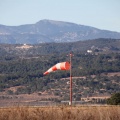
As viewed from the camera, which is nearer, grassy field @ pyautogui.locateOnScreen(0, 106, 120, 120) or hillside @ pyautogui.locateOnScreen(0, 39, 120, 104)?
grassy field @ pyautogui.locateOnScreen(0, 106, 120, 120)

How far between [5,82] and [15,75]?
5297 millimetres

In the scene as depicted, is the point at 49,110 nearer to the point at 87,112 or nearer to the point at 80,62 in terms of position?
the point at 87,112

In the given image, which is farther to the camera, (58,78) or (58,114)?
(58,78)

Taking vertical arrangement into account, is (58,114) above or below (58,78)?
above

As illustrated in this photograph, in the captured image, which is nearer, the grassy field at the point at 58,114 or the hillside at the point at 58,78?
the grassy field at the point at 58,114

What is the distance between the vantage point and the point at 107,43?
158500mm

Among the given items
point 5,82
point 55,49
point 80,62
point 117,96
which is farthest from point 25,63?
point 117,96

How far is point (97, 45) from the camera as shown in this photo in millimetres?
156375

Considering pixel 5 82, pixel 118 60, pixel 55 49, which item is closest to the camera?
pixel 5 82

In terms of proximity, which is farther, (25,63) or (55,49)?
(55,49)

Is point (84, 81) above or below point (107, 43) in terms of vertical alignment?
below

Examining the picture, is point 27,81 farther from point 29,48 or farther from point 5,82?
point 29,48

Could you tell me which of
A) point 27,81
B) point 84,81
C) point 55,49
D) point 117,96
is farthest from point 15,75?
point 55,49

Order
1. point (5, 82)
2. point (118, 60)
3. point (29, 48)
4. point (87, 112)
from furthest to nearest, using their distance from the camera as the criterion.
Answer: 1. point (29, 48)
2. point (118, 60)
3. point (5, 82)
4. point (87, 112)
